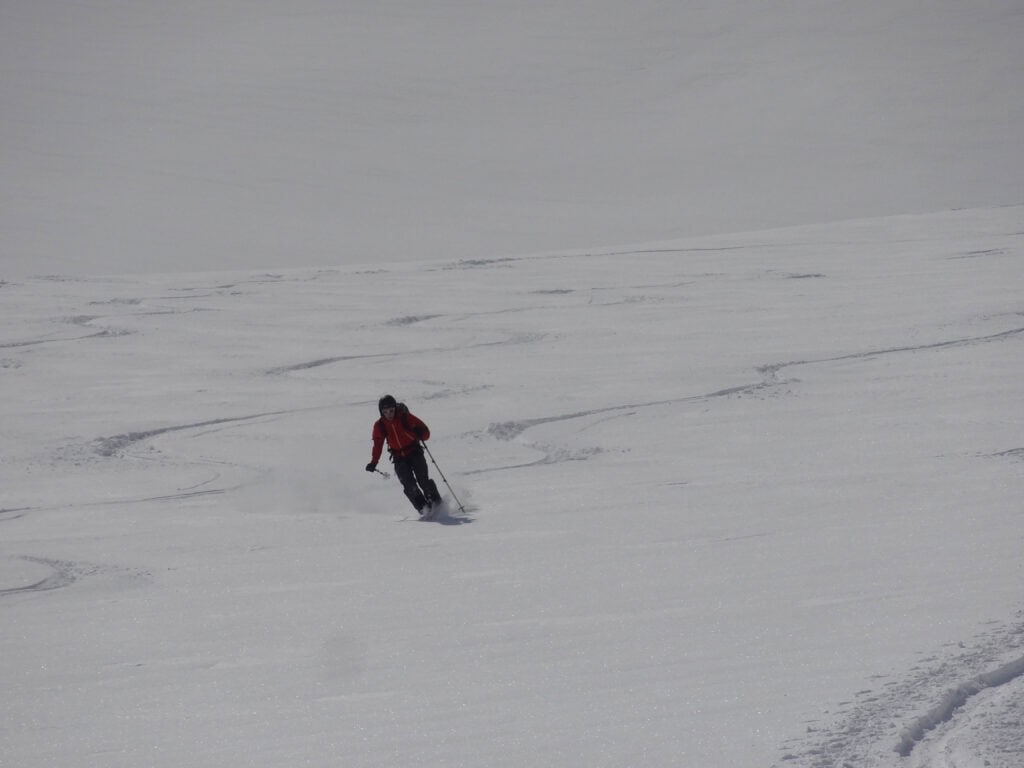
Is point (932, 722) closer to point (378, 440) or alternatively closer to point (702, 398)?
point (378, 440)

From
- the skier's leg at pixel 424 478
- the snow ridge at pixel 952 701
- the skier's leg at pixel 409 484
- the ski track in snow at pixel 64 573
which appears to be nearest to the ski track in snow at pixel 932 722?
the snow ridge at pixel 952 701

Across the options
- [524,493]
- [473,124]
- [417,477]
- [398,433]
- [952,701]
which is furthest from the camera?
[473,124]

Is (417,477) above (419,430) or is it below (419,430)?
below

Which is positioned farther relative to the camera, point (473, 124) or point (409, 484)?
point (473, 124)

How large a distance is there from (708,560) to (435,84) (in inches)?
2093

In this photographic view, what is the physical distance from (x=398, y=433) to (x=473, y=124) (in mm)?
45672

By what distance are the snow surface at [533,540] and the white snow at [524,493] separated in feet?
0.10

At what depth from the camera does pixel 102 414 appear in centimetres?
1349

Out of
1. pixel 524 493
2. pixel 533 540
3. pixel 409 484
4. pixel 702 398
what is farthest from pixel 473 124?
pixel 533 540

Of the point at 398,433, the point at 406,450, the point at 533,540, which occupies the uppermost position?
the point at 398,433

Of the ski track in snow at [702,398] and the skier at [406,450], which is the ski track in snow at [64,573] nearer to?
the skier at [406,450]

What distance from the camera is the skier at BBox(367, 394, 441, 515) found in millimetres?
8945

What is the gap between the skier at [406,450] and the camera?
895 centimetres

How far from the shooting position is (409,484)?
9.00 m
